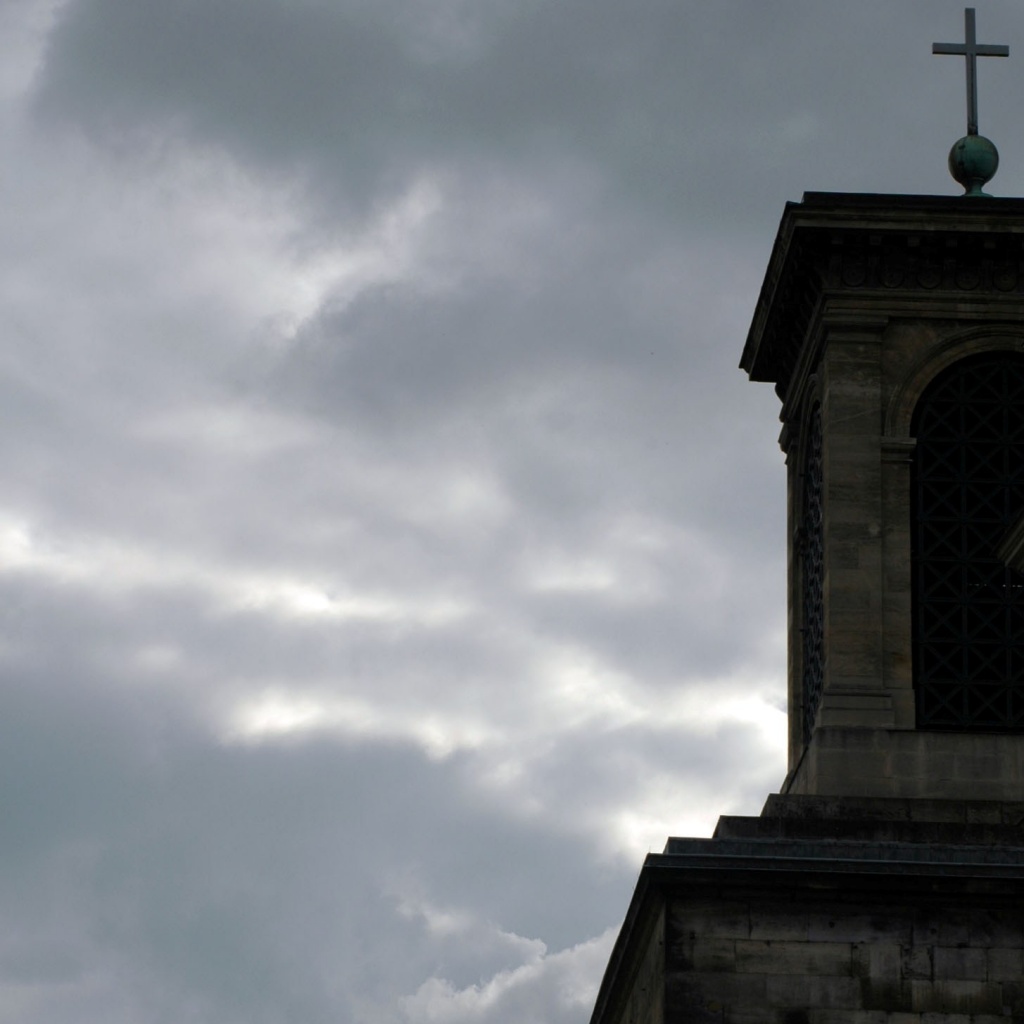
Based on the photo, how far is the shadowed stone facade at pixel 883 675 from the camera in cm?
3262

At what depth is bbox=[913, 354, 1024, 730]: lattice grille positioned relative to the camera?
3616cm

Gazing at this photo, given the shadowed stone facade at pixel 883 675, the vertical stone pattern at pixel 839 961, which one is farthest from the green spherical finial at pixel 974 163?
the vertical stone pattern at pixel 839 961

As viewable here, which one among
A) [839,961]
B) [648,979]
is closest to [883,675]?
[839,961]

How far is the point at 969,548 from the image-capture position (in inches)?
1455

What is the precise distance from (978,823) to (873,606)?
3452 mm

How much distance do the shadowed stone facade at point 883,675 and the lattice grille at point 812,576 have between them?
0.08m

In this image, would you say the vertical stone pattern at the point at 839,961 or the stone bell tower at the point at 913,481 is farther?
the stone bell tower at the point at 913,481

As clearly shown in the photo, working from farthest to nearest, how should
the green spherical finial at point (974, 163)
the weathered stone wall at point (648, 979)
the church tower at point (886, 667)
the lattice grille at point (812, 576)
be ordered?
the green spherical finial at point (974, 163) → the lattice grille at point (812, 576) → the weathered stone wall at point (648, 979) → the church tower at point (886, 667)

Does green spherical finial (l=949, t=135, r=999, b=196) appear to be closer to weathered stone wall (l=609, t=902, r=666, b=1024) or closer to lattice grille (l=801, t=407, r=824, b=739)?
lattice grille (l=801, t=407, r=824, b=739)

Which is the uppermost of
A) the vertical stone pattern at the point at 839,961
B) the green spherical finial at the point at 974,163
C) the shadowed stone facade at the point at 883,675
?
the green spherical finial at the point at 974,163

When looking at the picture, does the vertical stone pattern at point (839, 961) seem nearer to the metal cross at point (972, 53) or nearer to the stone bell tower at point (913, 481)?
the stone bell tower at point (913, 481)

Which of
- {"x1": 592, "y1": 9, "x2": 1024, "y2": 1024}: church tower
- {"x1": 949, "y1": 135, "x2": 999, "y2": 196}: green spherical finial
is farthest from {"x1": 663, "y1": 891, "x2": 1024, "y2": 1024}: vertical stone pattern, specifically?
{"x1": 949, "y1": 135, "x2": 999, "y2": 196}: green spherical finial

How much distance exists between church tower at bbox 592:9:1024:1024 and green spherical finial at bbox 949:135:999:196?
0.03 metres

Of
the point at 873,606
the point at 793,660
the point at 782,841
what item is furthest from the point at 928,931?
the point at 793,660
